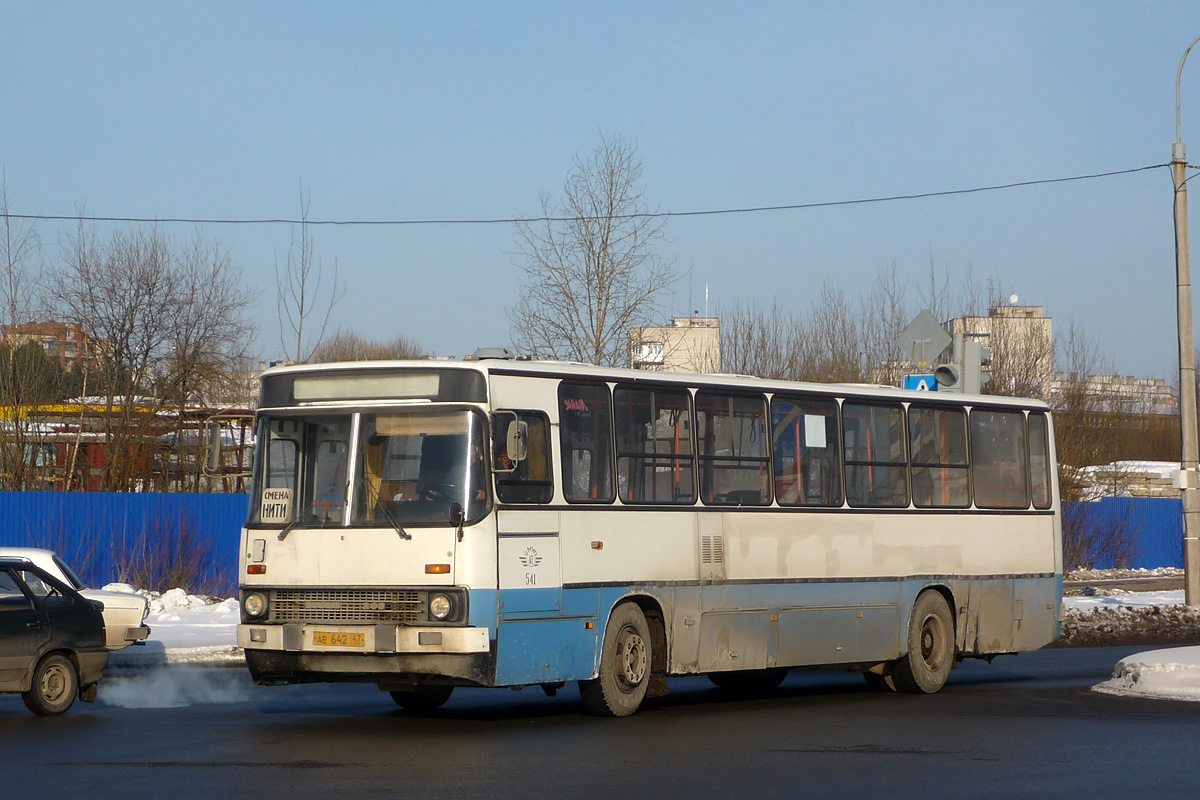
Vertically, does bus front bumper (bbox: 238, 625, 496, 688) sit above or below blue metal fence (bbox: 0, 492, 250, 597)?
below

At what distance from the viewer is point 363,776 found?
9547 millimetres

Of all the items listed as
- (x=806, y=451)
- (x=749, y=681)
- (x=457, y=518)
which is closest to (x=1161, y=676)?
(x=806, y=451)

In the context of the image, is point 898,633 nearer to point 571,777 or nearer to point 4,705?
point 571,777

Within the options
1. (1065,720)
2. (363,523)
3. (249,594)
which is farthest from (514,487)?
(1065,720)

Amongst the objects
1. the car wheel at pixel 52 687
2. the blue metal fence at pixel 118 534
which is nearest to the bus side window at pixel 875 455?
the car wheel at pixel 52 687

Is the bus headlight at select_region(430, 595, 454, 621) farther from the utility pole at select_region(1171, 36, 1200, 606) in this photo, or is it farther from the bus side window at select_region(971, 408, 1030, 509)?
the utility pole at select_region(1171, 36, 1200, 606)

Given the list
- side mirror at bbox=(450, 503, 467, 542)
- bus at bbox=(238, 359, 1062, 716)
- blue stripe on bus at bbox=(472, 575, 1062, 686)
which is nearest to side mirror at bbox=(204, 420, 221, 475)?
bus at bbox=(238, 359, 1062, 716)

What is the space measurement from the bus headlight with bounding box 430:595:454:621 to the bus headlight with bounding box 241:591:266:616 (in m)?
1.56

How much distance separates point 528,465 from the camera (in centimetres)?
1215

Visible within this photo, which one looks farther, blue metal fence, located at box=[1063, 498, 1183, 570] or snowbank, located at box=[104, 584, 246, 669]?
blue metal fence, located at box=[1063, 498, 1183, 570]

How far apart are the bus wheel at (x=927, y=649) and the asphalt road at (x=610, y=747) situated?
296mm

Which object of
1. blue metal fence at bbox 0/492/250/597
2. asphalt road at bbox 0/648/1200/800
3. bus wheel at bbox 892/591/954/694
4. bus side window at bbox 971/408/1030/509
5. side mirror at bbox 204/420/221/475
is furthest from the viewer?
blue metal fence at bbox 0/492/250/597

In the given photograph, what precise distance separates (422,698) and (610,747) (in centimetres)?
317

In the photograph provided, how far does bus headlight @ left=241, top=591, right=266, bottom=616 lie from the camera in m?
12.2
